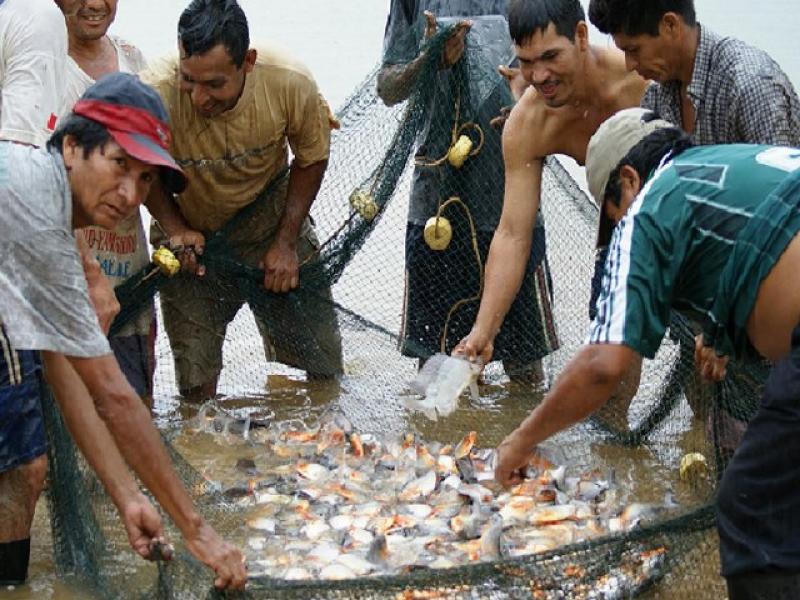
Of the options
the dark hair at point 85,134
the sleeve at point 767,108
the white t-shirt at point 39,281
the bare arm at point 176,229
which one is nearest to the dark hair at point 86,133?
the dark hair at point 85,134

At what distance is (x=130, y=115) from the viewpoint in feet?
11.5

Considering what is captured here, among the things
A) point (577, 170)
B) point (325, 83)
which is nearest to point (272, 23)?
point (325, 83)

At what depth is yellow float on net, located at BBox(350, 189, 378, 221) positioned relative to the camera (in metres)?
5.72

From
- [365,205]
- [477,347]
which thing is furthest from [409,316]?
[477,347]

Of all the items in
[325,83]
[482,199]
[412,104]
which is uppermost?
[412,104]

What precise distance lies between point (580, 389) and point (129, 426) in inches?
47.0

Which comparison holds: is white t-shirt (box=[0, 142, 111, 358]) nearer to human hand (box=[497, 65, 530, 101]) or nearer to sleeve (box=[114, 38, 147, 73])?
sleeve (box=[114, 38, 147, 73])

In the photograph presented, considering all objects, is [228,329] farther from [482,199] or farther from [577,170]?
[577,170]

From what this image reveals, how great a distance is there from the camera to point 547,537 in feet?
14.7

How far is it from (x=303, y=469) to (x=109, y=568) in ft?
3.71

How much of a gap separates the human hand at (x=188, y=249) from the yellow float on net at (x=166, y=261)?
0.06 m

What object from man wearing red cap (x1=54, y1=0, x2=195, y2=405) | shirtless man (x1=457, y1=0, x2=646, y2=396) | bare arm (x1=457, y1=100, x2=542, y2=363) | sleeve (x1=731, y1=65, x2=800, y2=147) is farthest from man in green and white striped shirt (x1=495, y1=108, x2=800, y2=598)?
man wearing red cap (x1=54, y1=0, x2=195, y2=405)

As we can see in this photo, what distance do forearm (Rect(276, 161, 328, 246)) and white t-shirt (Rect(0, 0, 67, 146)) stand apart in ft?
4.30

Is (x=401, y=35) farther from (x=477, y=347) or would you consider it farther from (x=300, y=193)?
(x=477, y=347)
